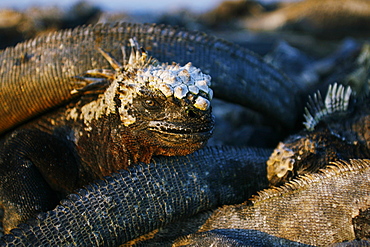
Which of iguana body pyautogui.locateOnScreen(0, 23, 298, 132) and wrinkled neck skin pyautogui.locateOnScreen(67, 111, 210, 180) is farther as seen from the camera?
iguana body pyautogui.locateOnScreen(0, 23, 298, 132)

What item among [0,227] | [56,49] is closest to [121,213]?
[0,227]

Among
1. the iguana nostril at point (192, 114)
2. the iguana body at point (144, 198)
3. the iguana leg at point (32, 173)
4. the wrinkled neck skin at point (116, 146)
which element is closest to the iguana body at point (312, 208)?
the iguana body at point (144, 198)

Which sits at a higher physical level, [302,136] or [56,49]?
[56,49]

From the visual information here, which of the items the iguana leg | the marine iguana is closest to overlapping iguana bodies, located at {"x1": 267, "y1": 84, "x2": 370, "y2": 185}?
the marine iguana

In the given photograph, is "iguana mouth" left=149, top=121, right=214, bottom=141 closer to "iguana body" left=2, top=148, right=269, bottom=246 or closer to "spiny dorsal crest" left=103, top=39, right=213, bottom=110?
"spiny dorsal crest" left=103, top=39, right=213, bottom=110

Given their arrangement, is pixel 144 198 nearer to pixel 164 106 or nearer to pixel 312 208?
pixel 164 106

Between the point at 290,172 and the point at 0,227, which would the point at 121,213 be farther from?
the point at 290,172

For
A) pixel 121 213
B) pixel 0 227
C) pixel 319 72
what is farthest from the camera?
pixel 319 72

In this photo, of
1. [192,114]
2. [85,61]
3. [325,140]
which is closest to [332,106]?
[325,140]
